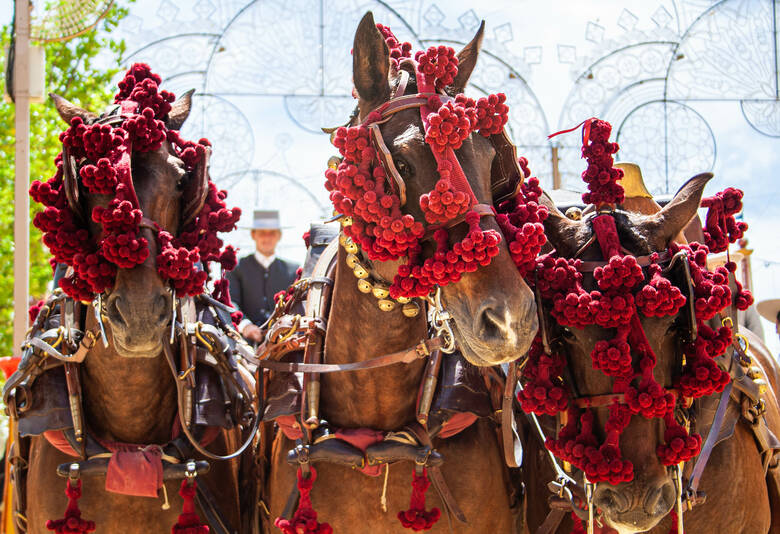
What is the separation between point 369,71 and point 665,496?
189 centimetres

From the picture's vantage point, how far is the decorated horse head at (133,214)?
127 inches

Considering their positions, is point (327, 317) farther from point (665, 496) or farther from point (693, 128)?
point (693, 128)

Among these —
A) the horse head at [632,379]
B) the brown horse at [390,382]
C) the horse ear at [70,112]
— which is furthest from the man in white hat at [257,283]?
the horse head at [632,379]

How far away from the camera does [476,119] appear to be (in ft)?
9.78

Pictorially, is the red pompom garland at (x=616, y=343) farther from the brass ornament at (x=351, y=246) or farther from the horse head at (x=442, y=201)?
the brass ornament at (x=351, y=246)

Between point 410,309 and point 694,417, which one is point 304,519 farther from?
point 694,417

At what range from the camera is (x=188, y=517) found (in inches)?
141

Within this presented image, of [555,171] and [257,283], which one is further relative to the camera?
[555,171]

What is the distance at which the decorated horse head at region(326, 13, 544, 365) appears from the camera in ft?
9.21

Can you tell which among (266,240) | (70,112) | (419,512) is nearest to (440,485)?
(419,512)

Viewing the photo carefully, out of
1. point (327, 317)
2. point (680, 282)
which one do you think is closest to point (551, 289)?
point (680, 282)

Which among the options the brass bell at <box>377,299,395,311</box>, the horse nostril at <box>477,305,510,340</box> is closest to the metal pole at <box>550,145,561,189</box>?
the brass bell at <box>377,299,395,311</box>

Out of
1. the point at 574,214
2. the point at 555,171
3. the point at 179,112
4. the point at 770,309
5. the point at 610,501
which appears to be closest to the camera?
the point at 610,501

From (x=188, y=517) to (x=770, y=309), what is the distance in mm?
6163
